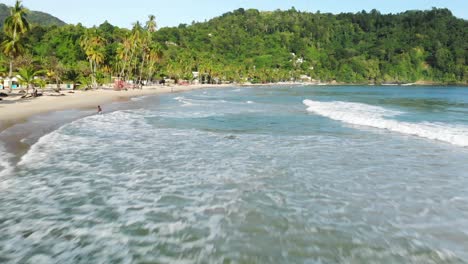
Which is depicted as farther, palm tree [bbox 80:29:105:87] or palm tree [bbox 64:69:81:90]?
palm tree [bbox 80:29:105:87]

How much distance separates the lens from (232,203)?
312 inches

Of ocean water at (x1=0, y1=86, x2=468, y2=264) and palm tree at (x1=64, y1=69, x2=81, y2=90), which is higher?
palm tree at (x1=64, y1=69, x2=81, y2=90)

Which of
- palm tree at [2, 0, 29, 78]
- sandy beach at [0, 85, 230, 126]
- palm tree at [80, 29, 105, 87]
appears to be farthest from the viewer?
palm tree at [80, 29, 105, 87]

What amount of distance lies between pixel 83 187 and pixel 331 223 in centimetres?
561

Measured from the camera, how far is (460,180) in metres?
10.1

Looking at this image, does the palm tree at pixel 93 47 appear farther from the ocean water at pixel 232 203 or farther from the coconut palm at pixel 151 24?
the ocean water at pixel 232 203

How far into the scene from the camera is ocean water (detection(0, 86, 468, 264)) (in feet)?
18.9

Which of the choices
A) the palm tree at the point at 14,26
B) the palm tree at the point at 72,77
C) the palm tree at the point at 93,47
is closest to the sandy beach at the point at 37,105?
the palm tree at the point at 14,26

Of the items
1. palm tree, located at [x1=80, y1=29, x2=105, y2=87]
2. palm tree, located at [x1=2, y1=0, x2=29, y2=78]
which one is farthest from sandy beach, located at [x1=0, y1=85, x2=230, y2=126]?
palm tree, located at [x1=80, y1=29, x2=105, y2=87]

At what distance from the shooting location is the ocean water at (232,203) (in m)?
5.76

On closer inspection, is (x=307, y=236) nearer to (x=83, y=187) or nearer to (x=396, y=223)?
(x=396, y=223)

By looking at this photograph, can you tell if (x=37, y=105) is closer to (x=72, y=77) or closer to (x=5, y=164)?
(x=5, y=164)

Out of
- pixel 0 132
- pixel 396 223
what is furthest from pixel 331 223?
pixel 0 132

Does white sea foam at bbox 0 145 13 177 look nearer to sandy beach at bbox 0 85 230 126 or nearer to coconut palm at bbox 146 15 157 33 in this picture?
sandy beach at bbox 0 85 230 126
